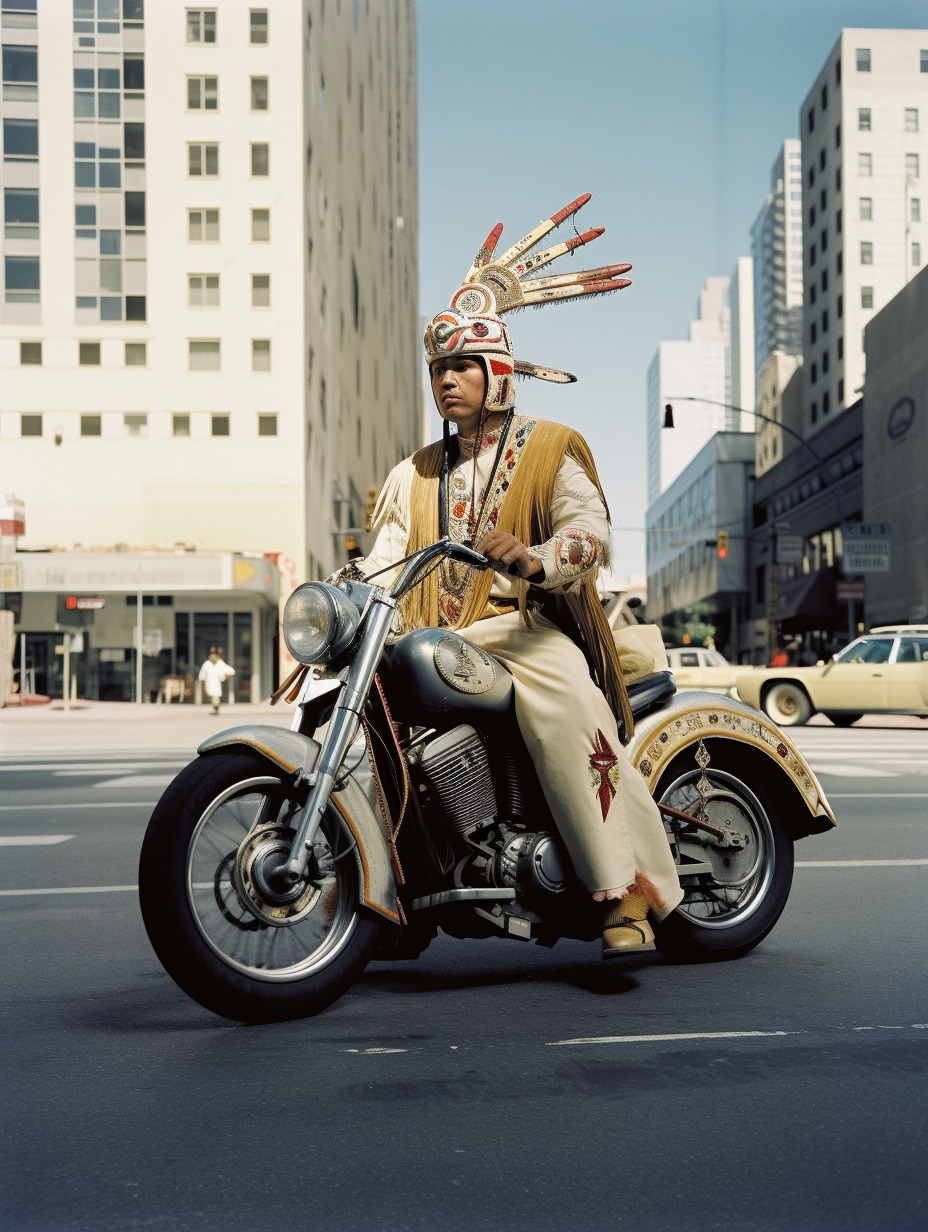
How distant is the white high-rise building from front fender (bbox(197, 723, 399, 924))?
7096 centimetres

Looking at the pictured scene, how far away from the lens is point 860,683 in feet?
73.1

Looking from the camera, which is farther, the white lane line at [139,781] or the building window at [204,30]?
the building window at [204,30]

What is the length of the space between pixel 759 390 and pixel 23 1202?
93948 mm

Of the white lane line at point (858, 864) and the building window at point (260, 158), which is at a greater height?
the building window at point (260, 158)

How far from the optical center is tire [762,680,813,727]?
896 inches

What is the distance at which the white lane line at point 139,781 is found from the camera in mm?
12027

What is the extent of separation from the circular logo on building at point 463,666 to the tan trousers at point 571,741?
17cm

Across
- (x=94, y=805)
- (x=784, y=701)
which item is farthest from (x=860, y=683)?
(x=94, y=805)

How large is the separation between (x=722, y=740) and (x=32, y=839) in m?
5.11

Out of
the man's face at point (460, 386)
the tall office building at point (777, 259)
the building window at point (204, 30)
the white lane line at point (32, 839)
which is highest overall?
the tall office building at point (777, 259)

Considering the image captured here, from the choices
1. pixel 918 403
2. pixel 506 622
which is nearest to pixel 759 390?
pixel 918 403

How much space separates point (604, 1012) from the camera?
4141 millimetres

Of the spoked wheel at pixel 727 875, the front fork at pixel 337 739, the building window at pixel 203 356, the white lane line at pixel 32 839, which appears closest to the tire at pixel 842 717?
the white lane line at pixel 32 839

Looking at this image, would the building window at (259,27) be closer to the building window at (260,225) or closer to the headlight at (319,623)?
the building window at (260,225)
